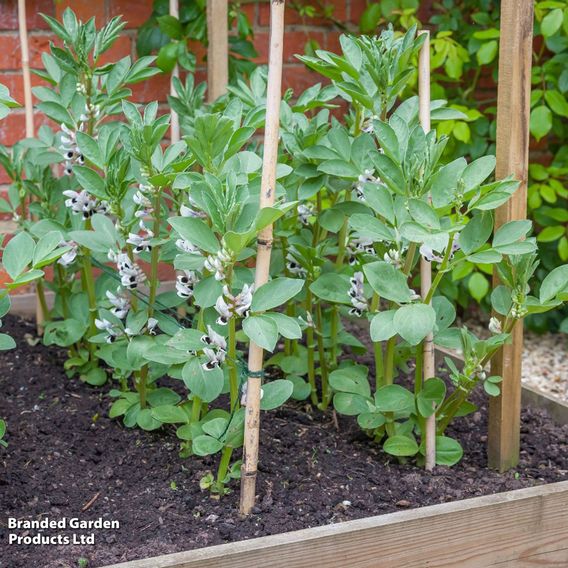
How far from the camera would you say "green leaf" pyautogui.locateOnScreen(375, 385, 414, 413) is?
5.63 feet

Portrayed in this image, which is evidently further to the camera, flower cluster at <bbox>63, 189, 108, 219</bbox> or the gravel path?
the gravel path

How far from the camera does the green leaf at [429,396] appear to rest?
172 cm

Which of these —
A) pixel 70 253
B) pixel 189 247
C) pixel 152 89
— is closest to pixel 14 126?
pixel 152 89

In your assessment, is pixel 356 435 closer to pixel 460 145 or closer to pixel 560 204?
pixel 460 145

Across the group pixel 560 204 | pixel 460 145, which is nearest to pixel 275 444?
pixel 460 145

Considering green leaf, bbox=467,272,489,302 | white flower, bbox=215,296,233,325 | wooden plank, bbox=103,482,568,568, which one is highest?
white flower, bbox=215,296,233,325

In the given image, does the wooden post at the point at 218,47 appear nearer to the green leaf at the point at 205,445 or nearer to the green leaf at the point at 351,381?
the green leaf at the point at 351,381

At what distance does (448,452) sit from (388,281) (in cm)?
46

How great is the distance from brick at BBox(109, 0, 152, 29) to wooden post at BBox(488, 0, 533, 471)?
1.42m

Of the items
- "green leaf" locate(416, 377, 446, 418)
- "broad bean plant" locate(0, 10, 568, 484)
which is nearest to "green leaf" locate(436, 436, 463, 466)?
"broad bean plant" locate(0, 10, 568, 484)

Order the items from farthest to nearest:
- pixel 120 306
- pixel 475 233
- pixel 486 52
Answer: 1. pixel 486 52
2. pixel 120 306
3. pixel 475 233

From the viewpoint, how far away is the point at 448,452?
5.93ft

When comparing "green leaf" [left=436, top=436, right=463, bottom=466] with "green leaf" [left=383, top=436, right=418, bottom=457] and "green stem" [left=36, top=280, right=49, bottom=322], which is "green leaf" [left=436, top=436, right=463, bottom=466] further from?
"green stem" [left=36, top=280, right=49, bottom=322]

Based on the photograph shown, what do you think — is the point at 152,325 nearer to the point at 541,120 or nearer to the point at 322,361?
the point at 322,361
